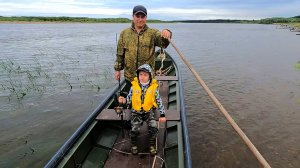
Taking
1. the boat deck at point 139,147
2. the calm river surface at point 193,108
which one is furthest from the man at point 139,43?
the calm river surface at point 193,108

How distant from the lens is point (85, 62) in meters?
22.5

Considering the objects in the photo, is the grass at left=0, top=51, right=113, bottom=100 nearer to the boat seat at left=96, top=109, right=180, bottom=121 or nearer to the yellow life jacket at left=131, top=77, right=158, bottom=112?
the boat seat at left=96, top=109, right=180, bottom=121

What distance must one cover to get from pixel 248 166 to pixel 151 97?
4.02 metres

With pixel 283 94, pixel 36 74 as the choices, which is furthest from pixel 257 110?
pixel 36 74

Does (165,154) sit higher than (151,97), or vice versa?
(151,97)

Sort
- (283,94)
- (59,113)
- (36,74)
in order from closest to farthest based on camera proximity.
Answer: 1. (59,113)
2. (283,94)
3. (36,74)

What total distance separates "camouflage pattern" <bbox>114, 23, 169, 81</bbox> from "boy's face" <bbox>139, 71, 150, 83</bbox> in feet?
2.11

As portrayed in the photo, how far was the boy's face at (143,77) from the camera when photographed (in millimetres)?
5856

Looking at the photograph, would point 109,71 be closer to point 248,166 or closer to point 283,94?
Result: point 283,94

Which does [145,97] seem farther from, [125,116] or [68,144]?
[68,144]

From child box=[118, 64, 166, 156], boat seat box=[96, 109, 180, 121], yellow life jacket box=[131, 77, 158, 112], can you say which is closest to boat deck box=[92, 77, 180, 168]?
boat seat box=[96, 109, 180, 121]

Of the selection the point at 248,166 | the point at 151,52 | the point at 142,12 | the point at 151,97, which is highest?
the point at 142,12

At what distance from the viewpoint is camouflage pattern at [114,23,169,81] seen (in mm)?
6328

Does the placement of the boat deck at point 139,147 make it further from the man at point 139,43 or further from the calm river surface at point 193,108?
the calm river surface at point 193,108
